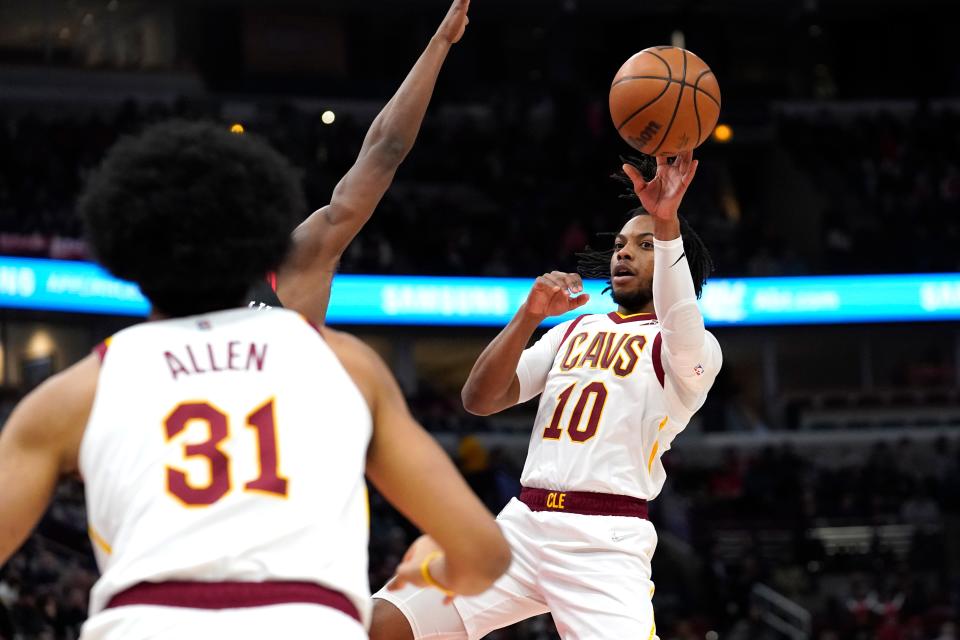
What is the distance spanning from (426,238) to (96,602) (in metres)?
18.1

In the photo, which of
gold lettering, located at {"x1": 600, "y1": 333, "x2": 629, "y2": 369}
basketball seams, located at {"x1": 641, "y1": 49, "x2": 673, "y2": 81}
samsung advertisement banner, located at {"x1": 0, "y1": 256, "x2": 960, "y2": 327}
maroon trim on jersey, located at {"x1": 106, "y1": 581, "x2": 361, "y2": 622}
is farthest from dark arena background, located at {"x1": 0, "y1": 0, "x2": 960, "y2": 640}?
maroon trim on jersey, located at {"x1": 106, "y1": 581, "x2": 361, "y2": 622}

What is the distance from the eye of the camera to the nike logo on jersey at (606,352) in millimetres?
5246

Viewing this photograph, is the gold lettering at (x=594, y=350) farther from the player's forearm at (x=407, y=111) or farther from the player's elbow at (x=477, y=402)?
the player's forearm at (x=407, y=111)

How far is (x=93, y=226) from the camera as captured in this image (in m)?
2.72

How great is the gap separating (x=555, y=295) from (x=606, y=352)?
1.66 feet

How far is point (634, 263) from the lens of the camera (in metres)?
5.48

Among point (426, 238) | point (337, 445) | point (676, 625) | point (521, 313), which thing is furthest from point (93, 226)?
point (426, 238)

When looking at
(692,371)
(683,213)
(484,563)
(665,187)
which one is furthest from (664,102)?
(683,213)

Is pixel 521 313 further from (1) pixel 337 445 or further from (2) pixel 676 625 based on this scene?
(2) pixel 676 625

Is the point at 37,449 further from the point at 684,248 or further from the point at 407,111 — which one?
the point at 684,248

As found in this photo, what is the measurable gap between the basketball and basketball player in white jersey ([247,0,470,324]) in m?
0.95

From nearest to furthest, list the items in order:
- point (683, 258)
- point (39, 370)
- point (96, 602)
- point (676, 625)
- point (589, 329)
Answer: point (96, 602) → point (683, 258) → point (589, 329) → point (676, 625) → point (39, 370)

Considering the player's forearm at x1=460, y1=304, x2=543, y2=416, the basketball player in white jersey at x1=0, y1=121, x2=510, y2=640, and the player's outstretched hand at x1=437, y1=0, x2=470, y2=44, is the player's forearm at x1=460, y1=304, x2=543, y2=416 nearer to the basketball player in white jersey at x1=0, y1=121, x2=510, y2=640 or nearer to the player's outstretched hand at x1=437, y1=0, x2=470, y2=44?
the player's outstretched hand at x1=437, y1=0, x2=470, y2=44

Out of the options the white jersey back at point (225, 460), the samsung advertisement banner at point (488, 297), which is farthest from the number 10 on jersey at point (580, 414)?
the samsung advertisement banner at point (488, 297)
